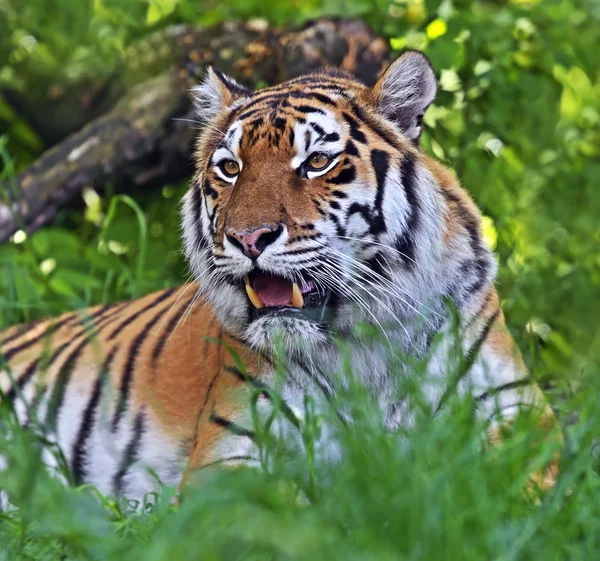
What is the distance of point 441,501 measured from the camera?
6.01 ft

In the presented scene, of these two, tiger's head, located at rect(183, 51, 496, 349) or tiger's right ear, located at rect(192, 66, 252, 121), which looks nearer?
tiger's head, located at rect(183, 51, 496, 349)

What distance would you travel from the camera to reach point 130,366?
359cm

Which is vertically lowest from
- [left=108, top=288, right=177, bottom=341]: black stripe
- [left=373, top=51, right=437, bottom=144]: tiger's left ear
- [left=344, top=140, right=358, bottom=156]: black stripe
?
[left=108, top=288, right=177, bottom=341]: black stripe

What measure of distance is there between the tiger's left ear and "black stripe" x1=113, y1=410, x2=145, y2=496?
1.29 metres

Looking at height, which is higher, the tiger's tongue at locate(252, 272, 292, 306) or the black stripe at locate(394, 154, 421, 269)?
the black stripe at locate(394, 154, 421, 269)

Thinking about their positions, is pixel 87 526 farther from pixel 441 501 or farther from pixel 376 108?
pixel 376 108

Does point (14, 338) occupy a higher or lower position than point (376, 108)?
lower

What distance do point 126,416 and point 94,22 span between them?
258 cm

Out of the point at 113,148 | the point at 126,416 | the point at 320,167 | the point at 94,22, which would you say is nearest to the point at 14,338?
the point at 126,416

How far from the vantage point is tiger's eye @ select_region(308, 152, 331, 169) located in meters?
2.88

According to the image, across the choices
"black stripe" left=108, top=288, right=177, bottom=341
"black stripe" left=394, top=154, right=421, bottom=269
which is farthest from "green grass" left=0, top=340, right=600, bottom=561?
"black stripe" left=108, top=288, right=177, bottom=341

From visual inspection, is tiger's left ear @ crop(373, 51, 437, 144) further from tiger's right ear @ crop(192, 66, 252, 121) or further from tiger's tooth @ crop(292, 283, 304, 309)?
tiger's tooth @ crop(292, 283, 304, 309)

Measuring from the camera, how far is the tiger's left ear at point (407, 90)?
301 cm

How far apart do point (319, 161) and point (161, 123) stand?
211cm
